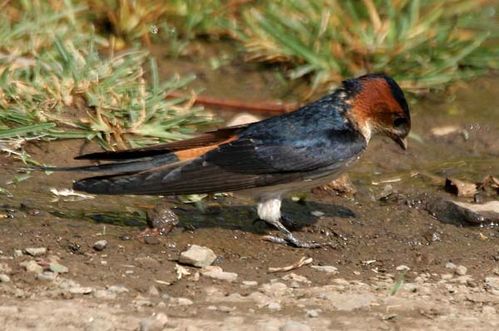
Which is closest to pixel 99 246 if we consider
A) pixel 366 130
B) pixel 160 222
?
pixel 160 222

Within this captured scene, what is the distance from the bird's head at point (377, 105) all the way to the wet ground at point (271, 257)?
1.39 feet

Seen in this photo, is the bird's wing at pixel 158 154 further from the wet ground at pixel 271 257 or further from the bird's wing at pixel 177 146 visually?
the wet ground at pixel 271 257

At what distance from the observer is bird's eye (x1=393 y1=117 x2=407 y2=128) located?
6.10m

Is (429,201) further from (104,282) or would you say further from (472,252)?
(104,282)

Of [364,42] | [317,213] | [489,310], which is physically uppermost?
[364,42]

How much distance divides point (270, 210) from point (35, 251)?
1192 mm

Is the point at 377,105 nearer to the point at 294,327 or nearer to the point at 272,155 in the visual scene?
the point at 272,155

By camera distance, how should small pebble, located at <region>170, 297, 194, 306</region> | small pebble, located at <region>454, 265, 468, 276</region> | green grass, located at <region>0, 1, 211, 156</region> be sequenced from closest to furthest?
small pebble, located at <region>170, 297, 194, 306</region> → small pebble, located at <region>454, 265, 468, 276</region> → green grass, located at <region>0, 1, 211, 156</region>

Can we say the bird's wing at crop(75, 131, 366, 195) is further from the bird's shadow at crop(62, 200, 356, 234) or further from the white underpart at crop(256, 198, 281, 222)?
the bird's shadow at crop(62, 200, 356, 234)

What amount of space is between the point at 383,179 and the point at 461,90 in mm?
1210

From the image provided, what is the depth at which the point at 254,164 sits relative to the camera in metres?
5.75

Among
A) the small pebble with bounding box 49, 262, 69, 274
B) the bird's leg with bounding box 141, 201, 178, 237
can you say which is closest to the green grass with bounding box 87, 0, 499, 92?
the bird's leg with bounding box 141, 201, 178, 237

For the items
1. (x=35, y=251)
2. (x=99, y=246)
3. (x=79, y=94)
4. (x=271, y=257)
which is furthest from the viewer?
(x=79, y=94)

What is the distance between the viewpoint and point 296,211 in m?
6.28
